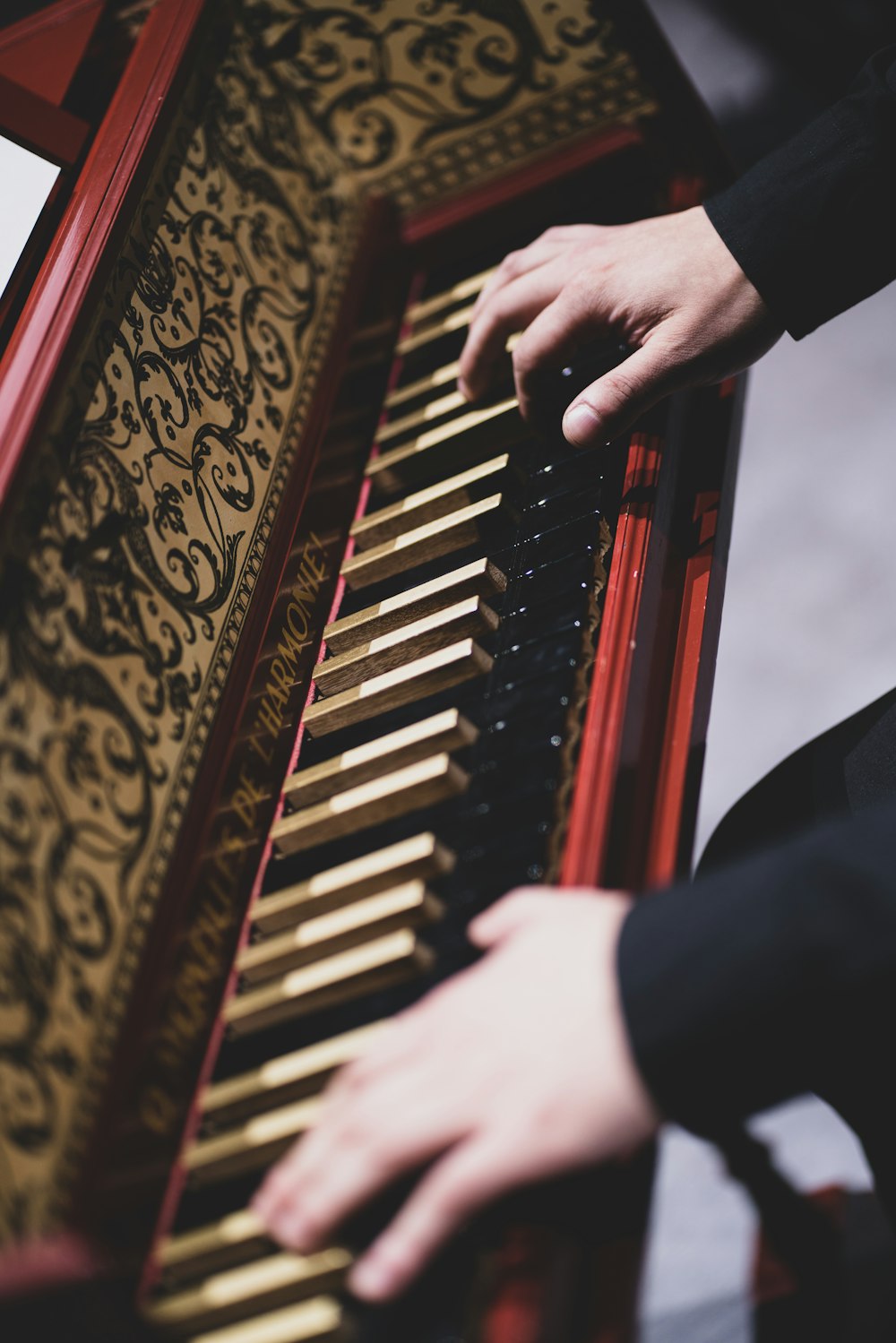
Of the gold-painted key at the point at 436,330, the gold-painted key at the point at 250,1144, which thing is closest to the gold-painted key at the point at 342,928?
the gold-painted key at the point at 250,1144

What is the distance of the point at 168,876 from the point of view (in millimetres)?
805

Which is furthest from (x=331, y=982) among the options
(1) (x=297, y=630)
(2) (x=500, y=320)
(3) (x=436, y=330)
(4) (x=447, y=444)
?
(3) (x=436, y=330)

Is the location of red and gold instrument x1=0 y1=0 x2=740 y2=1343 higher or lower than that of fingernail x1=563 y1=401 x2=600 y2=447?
lower

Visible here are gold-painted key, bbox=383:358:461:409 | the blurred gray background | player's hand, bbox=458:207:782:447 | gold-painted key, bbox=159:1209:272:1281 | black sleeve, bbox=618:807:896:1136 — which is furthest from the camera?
the blurred gray background

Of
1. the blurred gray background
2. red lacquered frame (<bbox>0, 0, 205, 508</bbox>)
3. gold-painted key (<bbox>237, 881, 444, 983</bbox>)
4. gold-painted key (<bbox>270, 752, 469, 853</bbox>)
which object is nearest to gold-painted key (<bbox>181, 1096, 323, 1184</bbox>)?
gold-painted key (<bbox>237, 881, 444, 983</bbox>)

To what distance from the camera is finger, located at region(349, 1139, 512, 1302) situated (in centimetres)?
54

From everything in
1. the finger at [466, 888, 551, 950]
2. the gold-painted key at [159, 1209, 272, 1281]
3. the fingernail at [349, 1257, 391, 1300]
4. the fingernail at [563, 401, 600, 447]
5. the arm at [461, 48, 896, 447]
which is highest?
the arm at [461, 48, 896, 447]

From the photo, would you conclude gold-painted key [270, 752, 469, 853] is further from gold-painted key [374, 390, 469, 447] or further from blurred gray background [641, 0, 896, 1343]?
blurred gray background [641, 0, 896, 1343]

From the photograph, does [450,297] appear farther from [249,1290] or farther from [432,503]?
[249,1290]

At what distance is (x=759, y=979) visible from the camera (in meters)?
0.54

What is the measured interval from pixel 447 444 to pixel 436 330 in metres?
0.22

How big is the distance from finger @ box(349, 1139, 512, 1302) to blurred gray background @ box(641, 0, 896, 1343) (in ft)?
3.51

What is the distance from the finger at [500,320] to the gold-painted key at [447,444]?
0.11 ft

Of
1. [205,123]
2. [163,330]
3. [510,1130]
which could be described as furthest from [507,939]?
[205,123]
